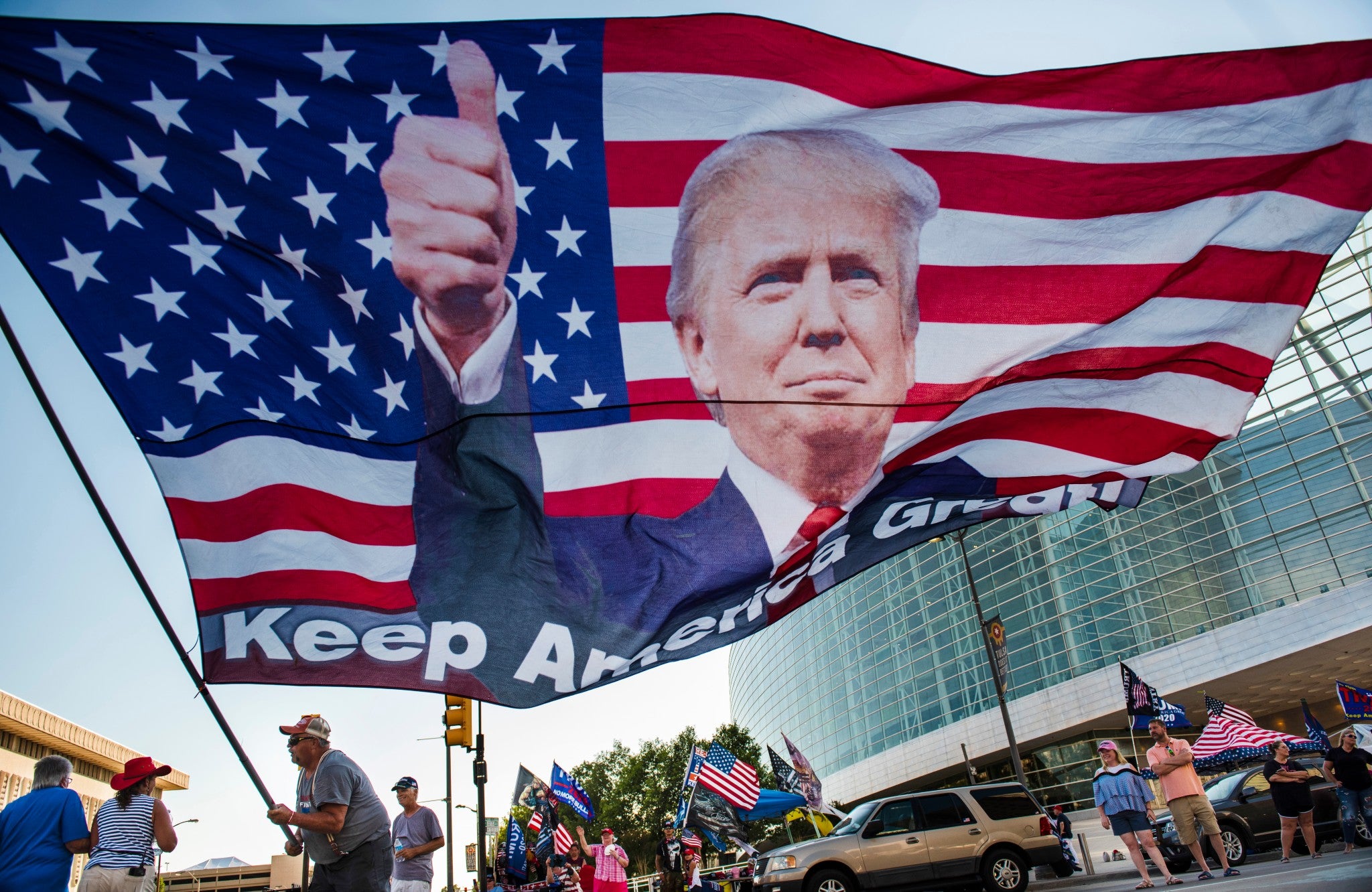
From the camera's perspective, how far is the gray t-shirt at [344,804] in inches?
185

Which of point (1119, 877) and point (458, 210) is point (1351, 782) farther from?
point (458, 210)

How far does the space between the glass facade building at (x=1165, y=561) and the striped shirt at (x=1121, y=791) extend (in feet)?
122

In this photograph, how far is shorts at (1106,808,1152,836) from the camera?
A: 1027 cm

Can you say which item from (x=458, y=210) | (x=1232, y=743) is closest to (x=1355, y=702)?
(x=1232, y=743)

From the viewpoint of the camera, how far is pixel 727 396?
399 centimetres

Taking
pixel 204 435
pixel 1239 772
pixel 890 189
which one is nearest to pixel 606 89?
pixel 890 189

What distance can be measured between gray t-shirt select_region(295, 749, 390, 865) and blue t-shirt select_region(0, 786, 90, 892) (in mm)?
2193

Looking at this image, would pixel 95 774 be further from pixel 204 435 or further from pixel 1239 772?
pixel 204 435

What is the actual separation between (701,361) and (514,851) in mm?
24461

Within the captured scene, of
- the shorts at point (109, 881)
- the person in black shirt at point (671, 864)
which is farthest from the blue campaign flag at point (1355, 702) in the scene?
the shorts at point (109, 881)

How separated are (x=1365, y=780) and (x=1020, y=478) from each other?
32.6 ft

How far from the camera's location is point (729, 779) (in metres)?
21.9

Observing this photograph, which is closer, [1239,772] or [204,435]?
[204,435]

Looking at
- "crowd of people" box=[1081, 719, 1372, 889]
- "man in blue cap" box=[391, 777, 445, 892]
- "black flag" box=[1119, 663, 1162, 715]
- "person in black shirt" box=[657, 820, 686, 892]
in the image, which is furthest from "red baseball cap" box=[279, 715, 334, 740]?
"black flag" box=[1119, 663, 1162, 715]
